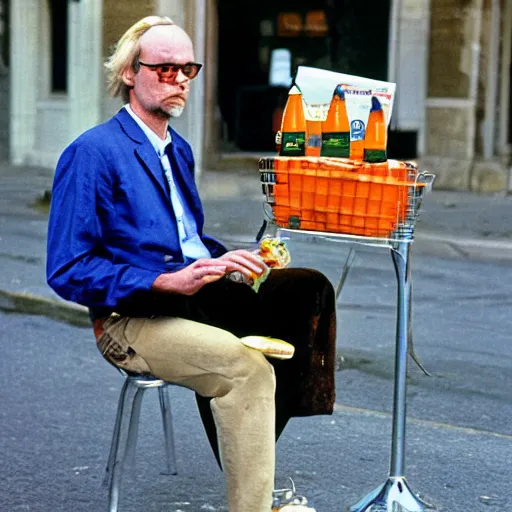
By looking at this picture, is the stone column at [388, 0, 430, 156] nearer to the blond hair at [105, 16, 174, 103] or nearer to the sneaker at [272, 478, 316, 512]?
the sneaker at [272, 478, 316, 512]

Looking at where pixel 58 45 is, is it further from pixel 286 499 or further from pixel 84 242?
pixel 84 242

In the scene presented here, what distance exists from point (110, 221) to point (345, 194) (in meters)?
0.71

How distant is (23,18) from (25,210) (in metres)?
6.39

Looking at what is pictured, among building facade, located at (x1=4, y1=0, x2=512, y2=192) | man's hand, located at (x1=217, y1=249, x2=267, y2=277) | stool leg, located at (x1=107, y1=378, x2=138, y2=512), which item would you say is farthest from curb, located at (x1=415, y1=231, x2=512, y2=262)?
man's hand, located at (x1=217, y1=249, x2=267, y2=277)

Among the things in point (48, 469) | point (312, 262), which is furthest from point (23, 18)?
point (48, 469)

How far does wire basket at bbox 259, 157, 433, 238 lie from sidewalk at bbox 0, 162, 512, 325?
3.84 meters

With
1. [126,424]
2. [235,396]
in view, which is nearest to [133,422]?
[126,424]

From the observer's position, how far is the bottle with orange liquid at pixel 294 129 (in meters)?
3.79

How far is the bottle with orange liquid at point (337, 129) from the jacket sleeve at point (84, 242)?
692 mm

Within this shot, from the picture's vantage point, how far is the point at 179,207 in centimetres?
372

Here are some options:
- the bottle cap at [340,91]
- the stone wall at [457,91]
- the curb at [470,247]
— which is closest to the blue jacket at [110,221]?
the bottle cap at [340,91]

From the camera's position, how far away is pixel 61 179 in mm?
3555

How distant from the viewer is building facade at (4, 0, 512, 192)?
1598cm

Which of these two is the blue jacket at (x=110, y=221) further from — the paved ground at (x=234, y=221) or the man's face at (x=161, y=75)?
the paved ground at (x=234, y=221)
